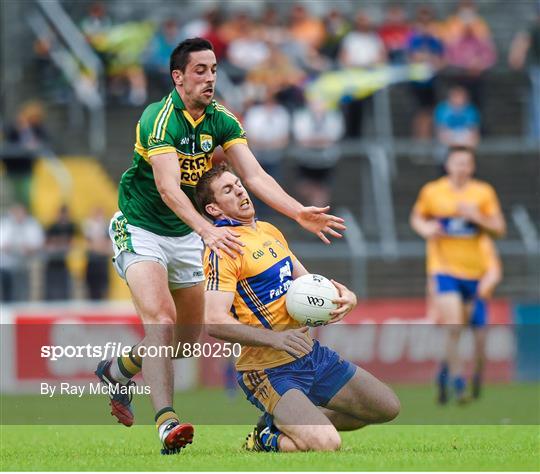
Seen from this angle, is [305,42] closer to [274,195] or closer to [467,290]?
[467,290]

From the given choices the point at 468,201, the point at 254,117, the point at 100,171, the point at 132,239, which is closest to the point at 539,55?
the point at 254,117

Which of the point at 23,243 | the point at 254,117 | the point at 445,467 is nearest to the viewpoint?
the point at 445,467

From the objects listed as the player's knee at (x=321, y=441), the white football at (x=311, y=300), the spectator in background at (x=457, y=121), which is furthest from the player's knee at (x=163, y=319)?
the spectator in background at (x=457, y=121)

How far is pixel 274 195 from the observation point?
358 inches

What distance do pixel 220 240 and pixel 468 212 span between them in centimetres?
720

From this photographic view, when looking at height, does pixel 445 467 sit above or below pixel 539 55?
below

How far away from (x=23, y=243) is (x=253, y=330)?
36.1 ft

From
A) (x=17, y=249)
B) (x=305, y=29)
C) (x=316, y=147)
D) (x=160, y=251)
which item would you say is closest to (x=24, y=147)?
(x=17, y=249)

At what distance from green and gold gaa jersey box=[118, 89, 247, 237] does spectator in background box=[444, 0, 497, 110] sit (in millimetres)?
13558

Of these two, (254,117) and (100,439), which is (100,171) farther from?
(100,439)

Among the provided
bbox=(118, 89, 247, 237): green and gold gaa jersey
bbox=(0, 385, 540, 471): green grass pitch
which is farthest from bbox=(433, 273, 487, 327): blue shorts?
bbox=(118, 89, 247, 237): green and gold gaa jersey

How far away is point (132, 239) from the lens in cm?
925

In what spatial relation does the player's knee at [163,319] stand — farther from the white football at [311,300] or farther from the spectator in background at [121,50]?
the spectator in background at [121,50]

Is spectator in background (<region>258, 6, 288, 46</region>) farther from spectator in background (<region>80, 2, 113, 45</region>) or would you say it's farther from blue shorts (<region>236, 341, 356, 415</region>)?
blue shorts (<region>236, 341, 356, 415</region>)
